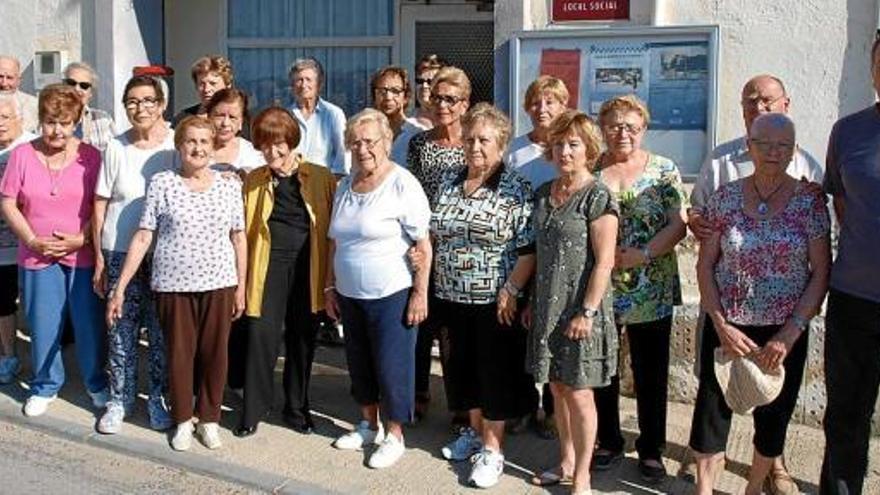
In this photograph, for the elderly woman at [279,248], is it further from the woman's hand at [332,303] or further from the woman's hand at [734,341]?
the woman's hand at [734,341]

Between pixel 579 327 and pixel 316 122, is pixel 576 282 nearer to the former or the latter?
pixel 579 327

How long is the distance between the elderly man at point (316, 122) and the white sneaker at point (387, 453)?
1.78m

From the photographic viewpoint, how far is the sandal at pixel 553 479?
14.3 ft

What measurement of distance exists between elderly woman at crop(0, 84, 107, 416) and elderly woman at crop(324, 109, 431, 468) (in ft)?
4.68

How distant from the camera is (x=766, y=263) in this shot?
3801 millimetres

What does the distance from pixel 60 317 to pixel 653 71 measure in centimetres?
353

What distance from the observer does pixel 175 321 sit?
4734 millimetres

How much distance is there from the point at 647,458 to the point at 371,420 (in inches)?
53.0

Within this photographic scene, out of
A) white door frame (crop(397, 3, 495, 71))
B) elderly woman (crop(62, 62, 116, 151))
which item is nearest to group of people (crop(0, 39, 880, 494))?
elderly woman (crop(62, 62, 116, 151))

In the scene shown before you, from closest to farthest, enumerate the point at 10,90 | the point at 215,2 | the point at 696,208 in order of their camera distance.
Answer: the point at 696,208
the point at 10,90
the point at 215,2

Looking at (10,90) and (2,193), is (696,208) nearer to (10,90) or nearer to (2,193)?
(2,193)

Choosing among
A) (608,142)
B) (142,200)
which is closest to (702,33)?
(608,142)

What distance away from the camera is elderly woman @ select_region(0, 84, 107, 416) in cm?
504

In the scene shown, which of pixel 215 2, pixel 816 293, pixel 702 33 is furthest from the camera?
pixel 215 2
